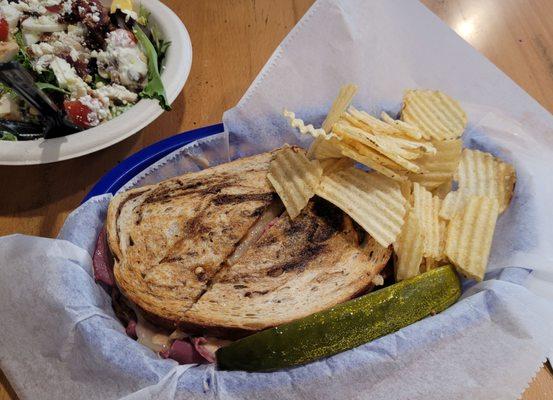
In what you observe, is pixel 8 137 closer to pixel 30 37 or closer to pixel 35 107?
pixel 35 107

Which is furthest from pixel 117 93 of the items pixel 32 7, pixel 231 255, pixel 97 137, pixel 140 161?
pixel 231 255

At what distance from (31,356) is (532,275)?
4.00 feet

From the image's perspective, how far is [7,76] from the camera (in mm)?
1219

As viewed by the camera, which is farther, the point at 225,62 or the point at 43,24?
the point at 225,62

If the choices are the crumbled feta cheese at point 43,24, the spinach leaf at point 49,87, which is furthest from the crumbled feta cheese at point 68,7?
the spinach leaf at point 49,87

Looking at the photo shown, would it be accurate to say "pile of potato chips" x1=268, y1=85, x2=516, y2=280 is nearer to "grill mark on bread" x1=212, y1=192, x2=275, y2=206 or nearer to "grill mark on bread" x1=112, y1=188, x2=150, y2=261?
"grill mark on bread" x1=212, y1=192, x2=275, y2=206

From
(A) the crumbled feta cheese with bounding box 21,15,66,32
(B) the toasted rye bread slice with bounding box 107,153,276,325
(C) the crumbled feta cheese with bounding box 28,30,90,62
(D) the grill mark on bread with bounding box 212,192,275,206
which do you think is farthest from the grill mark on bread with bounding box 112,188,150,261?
(A) the crumbled feta cheese with bounding box 21,15,66,32

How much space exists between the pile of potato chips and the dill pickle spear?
0.13 m

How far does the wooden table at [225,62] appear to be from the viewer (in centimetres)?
156

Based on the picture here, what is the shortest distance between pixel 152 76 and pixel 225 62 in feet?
1.30

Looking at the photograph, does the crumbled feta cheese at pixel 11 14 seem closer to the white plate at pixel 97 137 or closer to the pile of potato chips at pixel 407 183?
the white plate at pixel 97 137

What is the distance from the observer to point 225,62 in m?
1.93

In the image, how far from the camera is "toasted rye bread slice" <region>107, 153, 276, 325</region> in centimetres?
114

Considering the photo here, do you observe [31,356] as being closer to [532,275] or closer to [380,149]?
[380,149]
